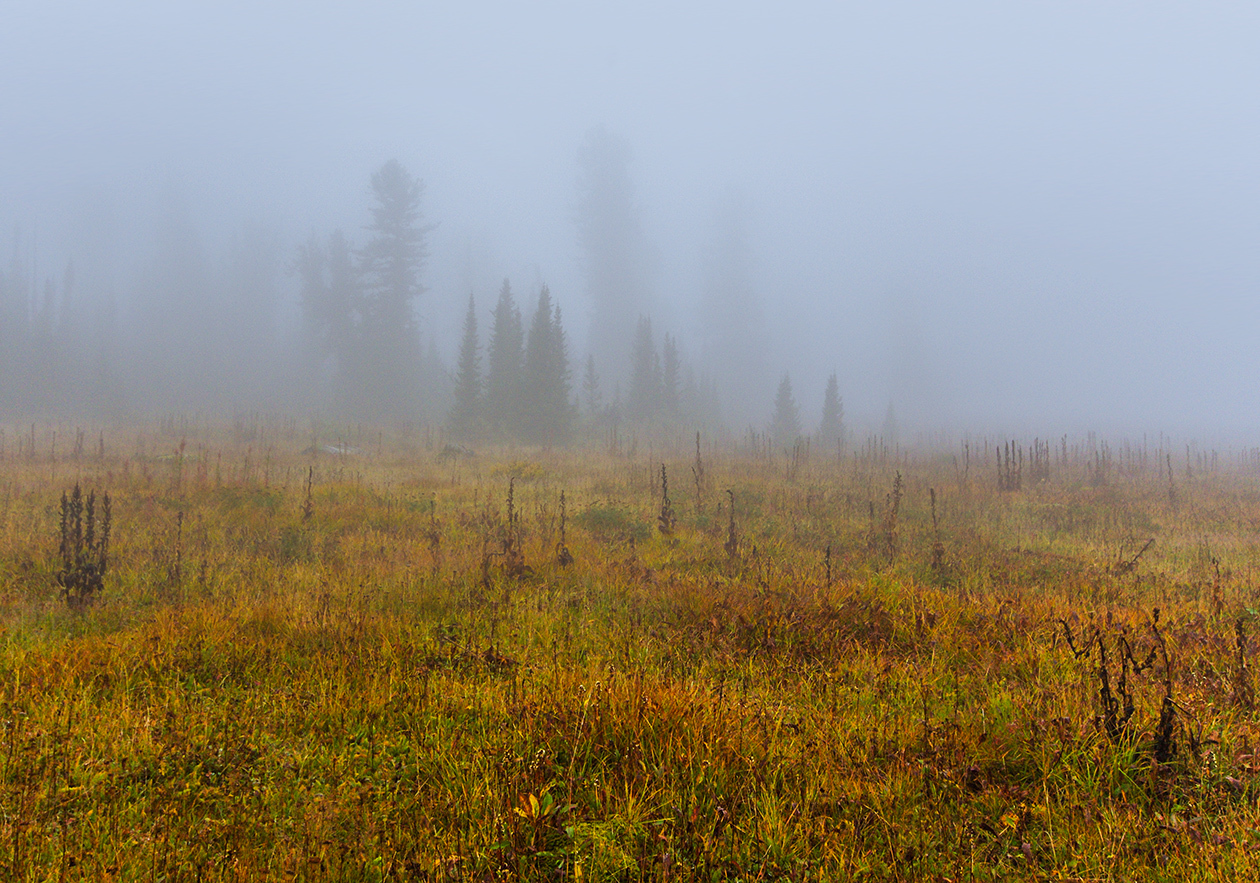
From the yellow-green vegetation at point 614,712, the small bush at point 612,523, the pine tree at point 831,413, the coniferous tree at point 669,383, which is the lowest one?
the yellow-green vegetation at point 614,712

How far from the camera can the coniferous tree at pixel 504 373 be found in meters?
34.0

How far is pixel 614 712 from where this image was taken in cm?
284

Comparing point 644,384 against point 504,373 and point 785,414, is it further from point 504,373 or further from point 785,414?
point 504,373

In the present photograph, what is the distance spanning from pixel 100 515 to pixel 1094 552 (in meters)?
15.8

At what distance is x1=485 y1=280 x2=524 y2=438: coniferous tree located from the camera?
34031mm

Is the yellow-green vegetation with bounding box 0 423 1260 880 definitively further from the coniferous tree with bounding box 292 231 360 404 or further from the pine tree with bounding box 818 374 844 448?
the coniferous tree with bounding box 292 231 360 404

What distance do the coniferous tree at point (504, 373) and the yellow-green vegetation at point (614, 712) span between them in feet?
84.6

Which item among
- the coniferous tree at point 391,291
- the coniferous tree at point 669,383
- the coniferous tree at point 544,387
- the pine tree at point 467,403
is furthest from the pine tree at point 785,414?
the coniferous tree at point 391,291

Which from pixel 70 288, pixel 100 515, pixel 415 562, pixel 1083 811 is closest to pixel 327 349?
pixel 70 288

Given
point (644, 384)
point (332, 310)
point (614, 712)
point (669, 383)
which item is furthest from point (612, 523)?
point (332, 310)

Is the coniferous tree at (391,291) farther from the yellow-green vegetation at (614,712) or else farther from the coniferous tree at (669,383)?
the yellow-green vegetation at (614,712)

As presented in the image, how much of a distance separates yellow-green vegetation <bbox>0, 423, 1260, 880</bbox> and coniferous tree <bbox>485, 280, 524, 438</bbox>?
2578 cm

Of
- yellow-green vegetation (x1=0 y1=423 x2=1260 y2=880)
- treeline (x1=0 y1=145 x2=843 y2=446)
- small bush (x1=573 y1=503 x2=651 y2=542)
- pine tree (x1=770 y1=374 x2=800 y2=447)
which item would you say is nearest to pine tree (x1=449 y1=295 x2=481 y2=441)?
treeline (x1=0 y1=145 x2=843 y2=446)

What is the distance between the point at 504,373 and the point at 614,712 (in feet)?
111
